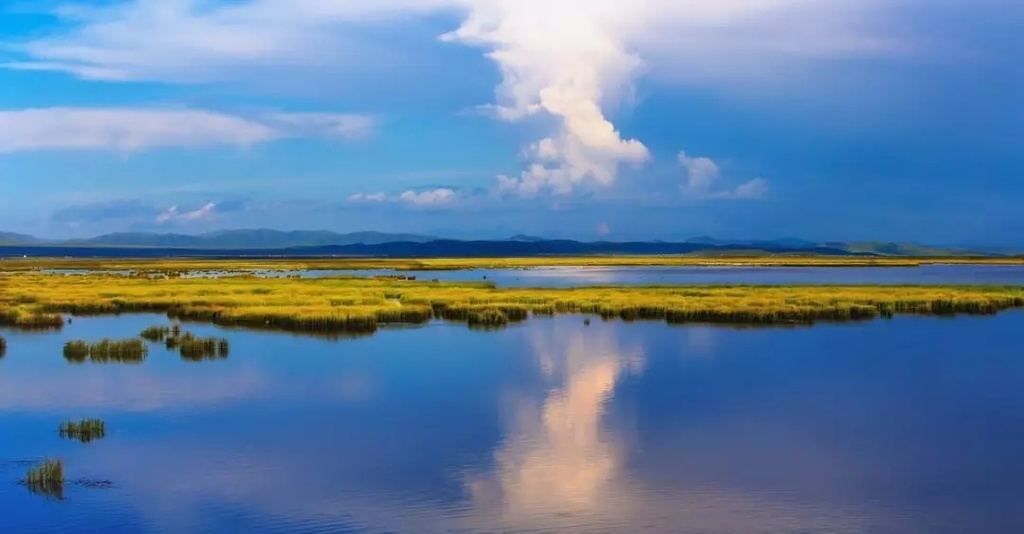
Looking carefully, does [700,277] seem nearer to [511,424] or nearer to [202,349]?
[202,349]

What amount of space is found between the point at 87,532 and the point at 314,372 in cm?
1478

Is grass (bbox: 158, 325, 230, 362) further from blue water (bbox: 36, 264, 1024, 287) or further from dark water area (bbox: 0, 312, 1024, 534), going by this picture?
blue water (bbox: 36, 264, 1024, 287)

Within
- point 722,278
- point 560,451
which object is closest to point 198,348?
point 560,451

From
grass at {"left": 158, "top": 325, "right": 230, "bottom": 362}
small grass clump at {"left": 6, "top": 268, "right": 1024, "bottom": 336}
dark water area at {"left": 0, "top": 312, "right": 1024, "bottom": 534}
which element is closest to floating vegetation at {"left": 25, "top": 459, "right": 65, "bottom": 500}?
dark water area at {"left": 0, "top": 312, "right": 1024, "bottom": 534}

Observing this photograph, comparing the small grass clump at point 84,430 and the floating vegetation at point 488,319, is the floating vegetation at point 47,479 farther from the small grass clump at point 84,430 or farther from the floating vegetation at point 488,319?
the floating vegetation at point 488,319

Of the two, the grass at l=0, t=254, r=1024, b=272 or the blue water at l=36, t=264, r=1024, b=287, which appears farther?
the grass at l=0, t=254, r=1024, b=272

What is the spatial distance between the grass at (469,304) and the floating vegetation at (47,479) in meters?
17.3

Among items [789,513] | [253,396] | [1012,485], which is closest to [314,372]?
[253,396]

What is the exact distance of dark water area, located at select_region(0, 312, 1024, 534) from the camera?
48.5ft

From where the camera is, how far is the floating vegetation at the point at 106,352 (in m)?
30.8

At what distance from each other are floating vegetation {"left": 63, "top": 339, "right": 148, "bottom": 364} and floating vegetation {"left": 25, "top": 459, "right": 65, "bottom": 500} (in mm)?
14440

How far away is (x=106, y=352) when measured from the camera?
1239 inches

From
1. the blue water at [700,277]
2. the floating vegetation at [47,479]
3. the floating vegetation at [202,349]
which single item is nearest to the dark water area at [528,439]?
the floating vegetation at [47,479]

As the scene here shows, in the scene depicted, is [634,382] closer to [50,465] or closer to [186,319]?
[50,465]
